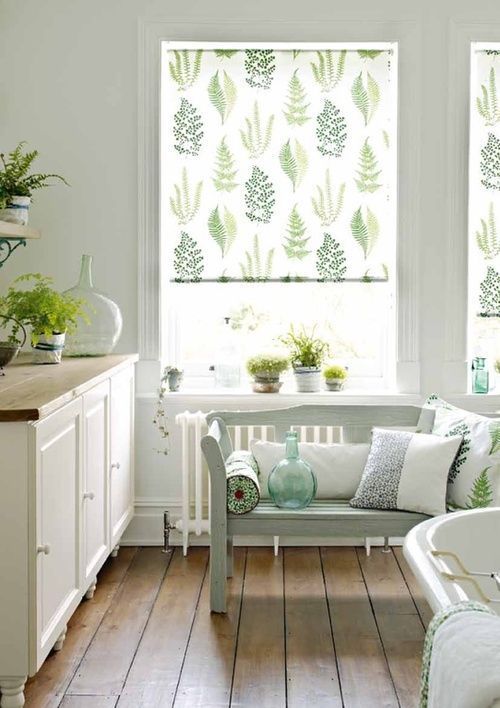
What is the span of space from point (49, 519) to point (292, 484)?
1.12 metres

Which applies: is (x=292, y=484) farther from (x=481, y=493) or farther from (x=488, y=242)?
(x=488, y=242)

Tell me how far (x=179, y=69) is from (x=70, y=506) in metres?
2.37

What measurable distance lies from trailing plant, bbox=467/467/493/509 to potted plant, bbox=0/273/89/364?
65.6 inches

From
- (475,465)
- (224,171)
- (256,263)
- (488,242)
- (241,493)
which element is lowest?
(241,493)

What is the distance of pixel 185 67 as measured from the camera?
464 cm

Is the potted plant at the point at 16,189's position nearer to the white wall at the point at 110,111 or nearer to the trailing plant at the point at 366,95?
the white wall at the point at 110,111

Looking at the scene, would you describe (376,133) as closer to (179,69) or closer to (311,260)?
(311,260)

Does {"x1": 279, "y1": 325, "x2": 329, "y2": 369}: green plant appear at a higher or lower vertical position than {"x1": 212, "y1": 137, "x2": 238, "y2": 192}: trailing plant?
lower

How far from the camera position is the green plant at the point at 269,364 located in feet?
15.0

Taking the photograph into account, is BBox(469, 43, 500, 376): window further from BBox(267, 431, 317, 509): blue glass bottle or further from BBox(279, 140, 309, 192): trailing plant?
BBox(267, 431, 317, 509): blue glass bottle

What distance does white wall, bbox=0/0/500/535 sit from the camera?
4.52 m

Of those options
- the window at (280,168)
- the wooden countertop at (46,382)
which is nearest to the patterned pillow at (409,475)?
the window at (280,168)

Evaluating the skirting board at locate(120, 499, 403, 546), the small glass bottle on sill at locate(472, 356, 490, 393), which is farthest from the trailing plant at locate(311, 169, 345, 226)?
the skirting board at locate(120, 499, 403, 546)

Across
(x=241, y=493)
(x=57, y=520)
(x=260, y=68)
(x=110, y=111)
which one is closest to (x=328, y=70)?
(x=260, y=68)
